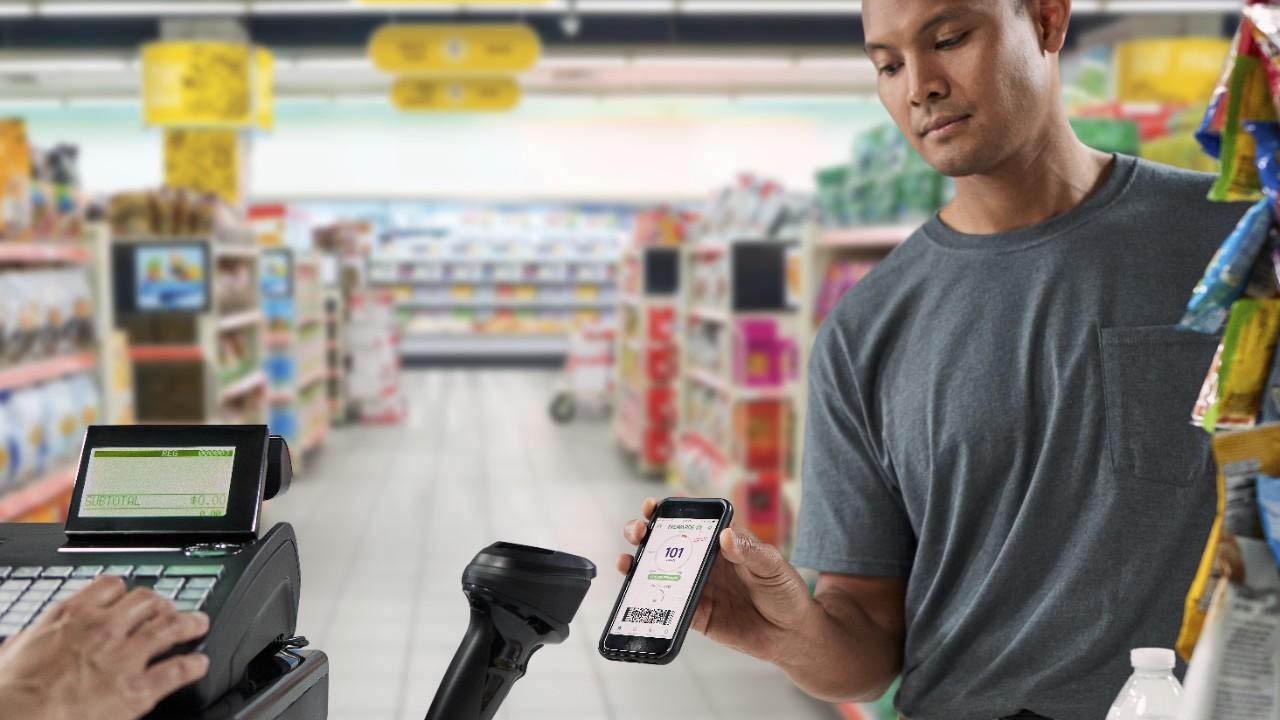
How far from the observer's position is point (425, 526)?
680 cm

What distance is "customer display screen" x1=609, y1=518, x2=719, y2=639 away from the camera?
105 centimetres

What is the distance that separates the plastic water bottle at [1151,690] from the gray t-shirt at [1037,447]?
379 mm

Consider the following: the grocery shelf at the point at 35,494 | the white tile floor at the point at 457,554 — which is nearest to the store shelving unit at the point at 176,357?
the white tile floor at the point at 457,554

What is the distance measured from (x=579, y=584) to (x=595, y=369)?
1083cm

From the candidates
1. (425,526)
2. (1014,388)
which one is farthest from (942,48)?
(425,526)

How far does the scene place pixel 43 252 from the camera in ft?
13.9

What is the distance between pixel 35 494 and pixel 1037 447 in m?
3.56

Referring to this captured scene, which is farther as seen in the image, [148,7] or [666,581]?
[148,7]

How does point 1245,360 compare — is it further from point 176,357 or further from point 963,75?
point 176,357

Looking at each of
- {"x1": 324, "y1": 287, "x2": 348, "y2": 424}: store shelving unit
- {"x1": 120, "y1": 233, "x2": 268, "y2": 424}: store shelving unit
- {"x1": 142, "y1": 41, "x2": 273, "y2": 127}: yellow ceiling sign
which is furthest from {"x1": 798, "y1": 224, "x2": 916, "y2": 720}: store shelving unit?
{"x1": 324, "y1": 287, "x2": 348, "y2": 424}: store shelving unit

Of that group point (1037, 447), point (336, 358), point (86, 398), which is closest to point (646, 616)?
point (1037, 447)

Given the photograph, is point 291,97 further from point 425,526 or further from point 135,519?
point 135,519

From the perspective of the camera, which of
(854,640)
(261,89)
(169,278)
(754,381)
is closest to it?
(854,640)

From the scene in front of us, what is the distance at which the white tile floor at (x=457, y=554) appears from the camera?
418 cm
